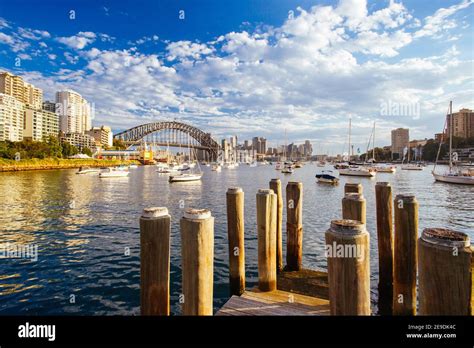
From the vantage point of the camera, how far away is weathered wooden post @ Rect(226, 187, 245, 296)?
17.3 ft

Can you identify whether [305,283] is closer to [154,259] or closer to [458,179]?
[154,259]

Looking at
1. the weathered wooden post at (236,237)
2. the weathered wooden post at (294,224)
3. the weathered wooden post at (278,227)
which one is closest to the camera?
the weathered wooden post at (236,237)

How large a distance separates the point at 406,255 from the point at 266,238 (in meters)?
2.49

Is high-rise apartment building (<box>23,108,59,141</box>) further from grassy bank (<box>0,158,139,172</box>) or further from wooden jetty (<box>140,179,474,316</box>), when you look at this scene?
wooden jetty (<box>140,179,474,316</box>)

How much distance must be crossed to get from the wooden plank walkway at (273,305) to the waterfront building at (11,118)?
145 m

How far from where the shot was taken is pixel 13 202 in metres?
20.2

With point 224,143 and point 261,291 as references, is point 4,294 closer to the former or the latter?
point 261,291

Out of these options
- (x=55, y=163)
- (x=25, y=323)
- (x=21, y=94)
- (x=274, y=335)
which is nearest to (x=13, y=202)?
(x=25, y=323)

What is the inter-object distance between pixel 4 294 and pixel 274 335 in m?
7.34

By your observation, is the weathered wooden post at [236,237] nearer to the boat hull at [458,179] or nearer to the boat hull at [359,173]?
the boat hull at [458,179]

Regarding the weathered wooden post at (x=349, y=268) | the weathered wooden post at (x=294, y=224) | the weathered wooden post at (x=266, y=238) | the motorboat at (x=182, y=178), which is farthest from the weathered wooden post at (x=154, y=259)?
the motorboat at (x=182, y=178)

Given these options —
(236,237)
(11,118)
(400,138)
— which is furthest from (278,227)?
(400,138)

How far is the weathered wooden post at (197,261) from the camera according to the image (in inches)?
134

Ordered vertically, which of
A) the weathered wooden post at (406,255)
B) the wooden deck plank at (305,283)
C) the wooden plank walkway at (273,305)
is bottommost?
the wooden deck plank at (305,283)
